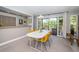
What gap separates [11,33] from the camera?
10.7 feet

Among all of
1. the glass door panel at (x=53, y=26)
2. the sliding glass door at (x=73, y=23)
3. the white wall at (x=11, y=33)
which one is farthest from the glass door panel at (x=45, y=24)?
the sliding glass door at (x=73, y=23)

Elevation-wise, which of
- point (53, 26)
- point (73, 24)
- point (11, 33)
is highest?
point (73, 24)

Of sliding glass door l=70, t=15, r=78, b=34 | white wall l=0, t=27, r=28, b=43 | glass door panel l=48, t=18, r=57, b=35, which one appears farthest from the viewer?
sliding glass door l=70, t=15, r=78, b=34

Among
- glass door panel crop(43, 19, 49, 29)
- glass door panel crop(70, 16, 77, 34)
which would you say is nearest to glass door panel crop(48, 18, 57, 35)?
glass door panel crop(43, 19, 49, 29)

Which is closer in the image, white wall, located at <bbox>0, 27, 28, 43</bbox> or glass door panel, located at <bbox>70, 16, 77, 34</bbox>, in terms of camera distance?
white wall, located at <bbox>0, 27, 28, 43</bbox>

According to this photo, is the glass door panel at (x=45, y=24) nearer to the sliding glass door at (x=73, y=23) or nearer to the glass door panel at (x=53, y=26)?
the glass door panel at (x=53, y=26)

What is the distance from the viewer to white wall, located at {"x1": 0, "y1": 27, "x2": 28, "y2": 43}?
301 centimetres

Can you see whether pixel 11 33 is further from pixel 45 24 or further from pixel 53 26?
pixel 53 26

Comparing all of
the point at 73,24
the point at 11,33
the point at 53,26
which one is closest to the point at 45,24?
the point at 53,26

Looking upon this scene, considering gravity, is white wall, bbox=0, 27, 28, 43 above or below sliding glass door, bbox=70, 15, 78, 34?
below

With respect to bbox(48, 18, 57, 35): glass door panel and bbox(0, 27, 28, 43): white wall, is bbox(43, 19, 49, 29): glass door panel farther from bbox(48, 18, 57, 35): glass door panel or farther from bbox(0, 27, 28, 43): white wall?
bbox(0, 27, 28, 43): white wall

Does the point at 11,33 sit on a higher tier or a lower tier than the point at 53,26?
lower
